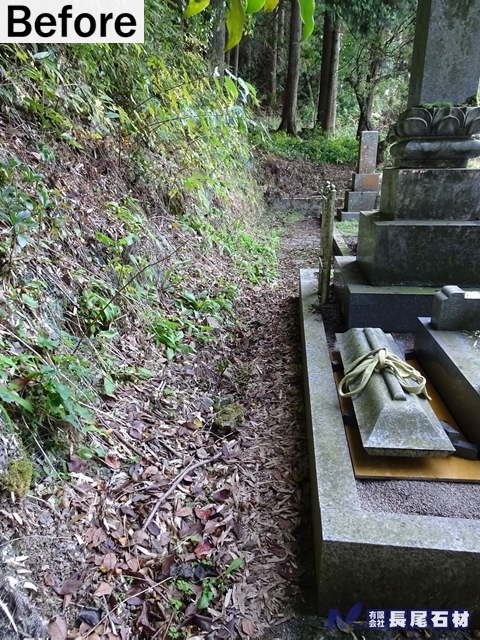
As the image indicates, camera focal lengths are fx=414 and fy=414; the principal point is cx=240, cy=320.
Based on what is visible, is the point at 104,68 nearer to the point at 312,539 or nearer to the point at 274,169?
the point at 312,539

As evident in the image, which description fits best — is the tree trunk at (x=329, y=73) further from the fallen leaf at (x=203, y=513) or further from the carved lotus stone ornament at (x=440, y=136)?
the fallen leaf at (x=203, y=513)

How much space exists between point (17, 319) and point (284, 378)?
2040 mm

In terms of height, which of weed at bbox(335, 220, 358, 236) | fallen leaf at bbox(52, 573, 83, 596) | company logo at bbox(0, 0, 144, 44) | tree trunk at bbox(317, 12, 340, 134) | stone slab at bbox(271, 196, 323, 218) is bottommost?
fallen leaf at bbox(52, 573, 83, 596)

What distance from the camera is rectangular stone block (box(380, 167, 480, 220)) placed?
3.56m

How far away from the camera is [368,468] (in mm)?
2004

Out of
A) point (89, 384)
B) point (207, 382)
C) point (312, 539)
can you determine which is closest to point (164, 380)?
point (207, 382)

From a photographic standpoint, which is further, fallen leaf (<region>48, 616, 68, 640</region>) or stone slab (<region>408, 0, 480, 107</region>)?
stone slab (<region>408, 0, 480, 107</region>)

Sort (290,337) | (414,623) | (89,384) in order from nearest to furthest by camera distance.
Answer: (414,623) → (89,384) → (290,337)

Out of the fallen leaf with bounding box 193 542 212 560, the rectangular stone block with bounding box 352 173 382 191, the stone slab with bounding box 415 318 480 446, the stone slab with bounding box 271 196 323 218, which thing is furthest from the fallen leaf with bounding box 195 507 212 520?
the stone slab with bounding box 271 196 323 218

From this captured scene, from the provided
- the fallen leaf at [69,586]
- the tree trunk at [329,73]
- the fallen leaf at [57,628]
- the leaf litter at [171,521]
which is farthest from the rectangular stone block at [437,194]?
the tree trunk at [329,73]

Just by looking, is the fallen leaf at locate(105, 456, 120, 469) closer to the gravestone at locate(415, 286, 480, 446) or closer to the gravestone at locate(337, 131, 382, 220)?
the gravestone at locate(415, 286, 480, 446)

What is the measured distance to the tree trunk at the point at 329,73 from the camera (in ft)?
50.6

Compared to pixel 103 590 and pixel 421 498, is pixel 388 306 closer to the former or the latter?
pixel 421 498

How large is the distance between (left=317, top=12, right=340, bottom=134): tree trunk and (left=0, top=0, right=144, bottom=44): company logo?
47.2 ft
